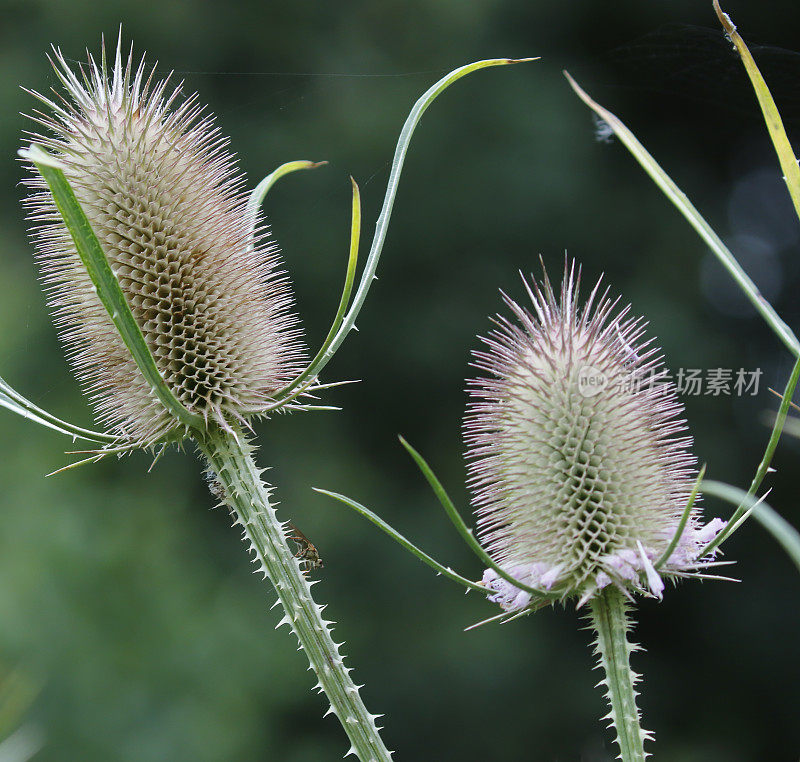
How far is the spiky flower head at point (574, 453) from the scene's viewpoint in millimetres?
1808

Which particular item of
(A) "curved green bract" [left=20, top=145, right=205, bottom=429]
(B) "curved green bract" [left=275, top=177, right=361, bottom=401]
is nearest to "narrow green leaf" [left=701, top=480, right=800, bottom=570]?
(B) "curved green bract" [left=275, top=177, right=361, bottom=401]

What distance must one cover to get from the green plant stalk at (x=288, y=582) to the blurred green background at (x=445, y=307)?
5665 mm

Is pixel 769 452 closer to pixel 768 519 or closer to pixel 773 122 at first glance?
pixel 768 519

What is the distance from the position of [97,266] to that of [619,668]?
1166mm

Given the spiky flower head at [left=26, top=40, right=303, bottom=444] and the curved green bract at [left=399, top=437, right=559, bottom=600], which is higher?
the spiky flower head at [left=26, top=40, right=303, bottom=444]

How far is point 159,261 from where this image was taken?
6.54ft

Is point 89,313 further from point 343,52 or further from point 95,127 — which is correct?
point 343,52

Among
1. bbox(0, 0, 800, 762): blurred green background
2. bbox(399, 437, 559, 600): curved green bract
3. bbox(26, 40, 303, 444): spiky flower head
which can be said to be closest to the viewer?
bbox(399, 437, 559, 600): curved green bract

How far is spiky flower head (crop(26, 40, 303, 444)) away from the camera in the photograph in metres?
1.99

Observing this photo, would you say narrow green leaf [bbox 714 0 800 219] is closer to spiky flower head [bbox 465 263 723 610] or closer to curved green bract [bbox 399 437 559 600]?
spiky flower head [bbox 465 263 723 610]

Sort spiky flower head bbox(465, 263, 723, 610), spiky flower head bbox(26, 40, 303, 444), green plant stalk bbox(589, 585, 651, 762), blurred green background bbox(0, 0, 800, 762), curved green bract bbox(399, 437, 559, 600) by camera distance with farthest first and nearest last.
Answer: blurred green background bbox(0, 0, 800, 762), spiky flower head bbox(26, 40, 303, 444), spiky flower head bbox(465, 263, 723, 610), green plant stalk bbox(589, 585, 651, 762), curved green bract bbox(399, 437, 559, 600)

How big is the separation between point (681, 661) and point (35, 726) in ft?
18.6

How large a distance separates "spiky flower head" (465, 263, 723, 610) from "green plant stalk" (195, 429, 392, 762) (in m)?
0.34

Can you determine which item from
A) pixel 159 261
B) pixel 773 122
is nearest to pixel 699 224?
pixel 773 122
